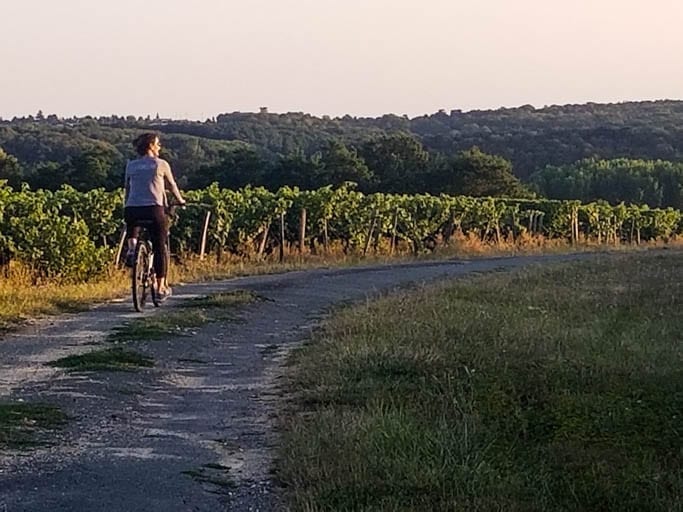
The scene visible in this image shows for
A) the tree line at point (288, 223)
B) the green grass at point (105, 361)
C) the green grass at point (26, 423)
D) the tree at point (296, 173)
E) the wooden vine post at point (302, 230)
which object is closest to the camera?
the green grass at point (26, 423)

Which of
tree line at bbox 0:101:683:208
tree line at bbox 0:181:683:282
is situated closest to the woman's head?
tree line at bbox 0:181:683:282

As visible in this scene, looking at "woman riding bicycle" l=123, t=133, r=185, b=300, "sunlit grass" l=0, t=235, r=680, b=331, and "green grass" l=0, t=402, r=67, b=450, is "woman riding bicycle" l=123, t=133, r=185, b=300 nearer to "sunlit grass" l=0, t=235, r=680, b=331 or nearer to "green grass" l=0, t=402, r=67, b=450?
"sunlit grass" l=0, t=235, r=680, b=331

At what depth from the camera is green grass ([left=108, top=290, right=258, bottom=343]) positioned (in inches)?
386

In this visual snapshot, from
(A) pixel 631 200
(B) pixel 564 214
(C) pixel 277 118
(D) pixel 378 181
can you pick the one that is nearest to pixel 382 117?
(C) pixel 277 118

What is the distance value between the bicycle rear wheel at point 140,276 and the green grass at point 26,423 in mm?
4791

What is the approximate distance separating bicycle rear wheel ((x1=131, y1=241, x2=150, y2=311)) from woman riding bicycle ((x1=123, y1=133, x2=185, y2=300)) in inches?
3.4

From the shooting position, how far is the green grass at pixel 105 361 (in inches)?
316

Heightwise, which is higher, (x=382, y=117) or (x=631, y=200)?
(x=382, y=117)

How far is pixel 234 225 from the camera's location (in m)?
25.9

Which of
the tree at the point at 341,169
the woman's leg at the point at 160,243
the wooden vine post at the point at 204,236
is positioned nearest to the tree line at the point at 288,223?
the wooden vine post at the point at 204,236

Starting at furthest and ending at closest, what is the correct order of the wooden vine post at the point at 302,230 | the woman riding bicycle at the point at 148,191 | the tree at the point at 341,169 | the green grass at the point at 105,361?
the tree at the point at 341,169
the wooden vine post at the point at 302,230
the woman riding bicycle at the point at 148,191
the green grass at the point at 105,361

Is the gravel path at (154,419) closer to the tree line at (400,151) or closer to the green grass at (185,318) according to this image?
the green grass at (185,318)

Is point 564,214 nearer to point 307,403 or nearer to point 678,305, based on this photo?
point 678,305

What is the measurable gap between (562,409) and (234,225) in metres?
18.7
